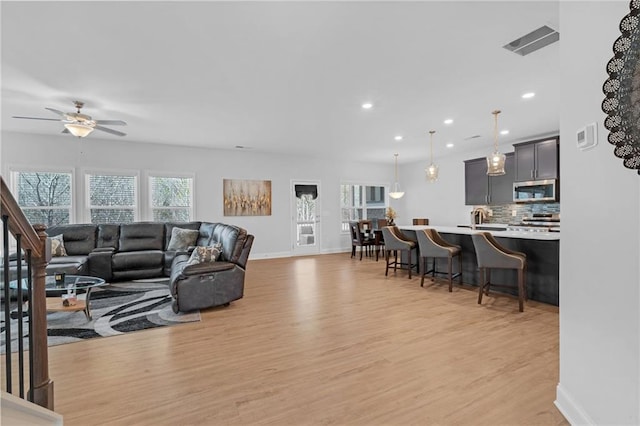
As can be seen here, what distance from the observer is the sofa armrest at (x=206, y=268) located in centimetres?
366

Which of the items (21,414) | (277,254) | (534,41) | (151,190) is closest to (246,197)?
(277,254)

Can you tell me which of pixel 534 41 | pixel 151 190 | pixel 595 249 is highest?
pixel 534 41

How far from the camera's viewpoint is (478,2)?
221cm

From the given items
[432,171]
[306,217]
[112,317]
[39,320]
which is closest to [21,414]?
[39,320]

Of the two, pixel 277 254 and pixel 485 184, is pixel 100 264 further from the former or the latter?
pixel 485 184

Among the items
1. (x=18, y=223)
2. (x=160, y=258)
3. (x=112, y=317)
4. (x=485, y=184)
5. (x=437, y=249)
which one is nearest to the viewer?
(x=18, y=223)

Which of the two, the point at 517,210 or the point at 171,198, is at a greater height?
the point at 171,198

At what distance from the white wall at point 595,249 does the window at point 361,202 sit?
290 inches

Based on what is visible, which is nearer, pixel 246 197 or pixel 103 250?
pixel 103 250

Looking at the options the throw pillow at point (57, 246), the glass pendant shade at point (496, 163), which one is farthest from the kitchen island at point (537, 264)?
the throw pillow at point (57, 246)

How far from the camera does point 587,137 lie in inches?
62.2

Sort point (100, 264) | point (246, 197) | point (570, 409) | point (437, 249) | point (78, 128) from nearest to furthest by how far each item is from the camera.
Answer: point (570, 409) → point (78, 128) → point (437, 249) → point (100, 264) → point (246, 197)

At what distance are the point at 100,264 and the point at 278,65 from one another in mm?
4443

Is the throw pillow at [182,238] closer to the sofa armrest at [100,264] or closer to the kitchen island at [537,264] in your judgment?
the sofa armrest at [100,264]
